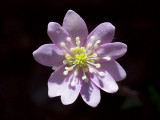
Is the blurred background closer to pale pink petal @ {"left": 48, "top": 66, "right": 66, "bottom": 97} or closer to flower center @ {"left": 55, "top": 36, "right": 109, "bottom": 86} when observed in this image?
flower center @ {"left": 55, "top": 36, "right": 109, "bottom": 86}

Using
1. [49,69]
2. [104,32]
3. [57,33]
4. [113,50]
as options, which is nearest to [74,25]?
[57,33]

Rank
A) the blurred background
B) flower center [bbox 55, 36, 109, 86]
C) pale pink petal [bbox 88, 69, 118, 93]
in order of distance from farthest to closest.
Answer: the blurred background < flower center [bbox 55, 36, 109, 86] < pale pink petal [bbox 88, 69, 118, 93]

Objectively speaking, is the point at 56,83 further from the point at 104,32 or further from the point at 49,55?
the point at 104,32

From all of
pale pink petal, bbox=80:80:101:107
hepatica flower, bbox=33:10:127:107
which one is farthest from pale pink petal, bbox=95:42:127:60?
pale pink petal, bbox=80:80:101:107

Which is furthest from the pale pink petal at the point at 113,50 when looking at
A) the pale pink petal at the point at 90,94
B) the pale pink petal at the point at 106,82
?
the pale pink petal at the point at 90,94

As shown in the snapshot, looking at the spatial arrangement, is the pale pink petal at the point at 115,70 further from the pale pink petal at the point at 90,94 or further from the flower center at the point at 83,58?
the pale pink petal at the point at 90,94

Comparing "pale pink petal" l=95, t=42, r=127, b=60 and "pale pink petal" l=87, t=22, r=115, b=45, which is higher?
"pale pink petal" l=87, t=22, r=115, b=45
